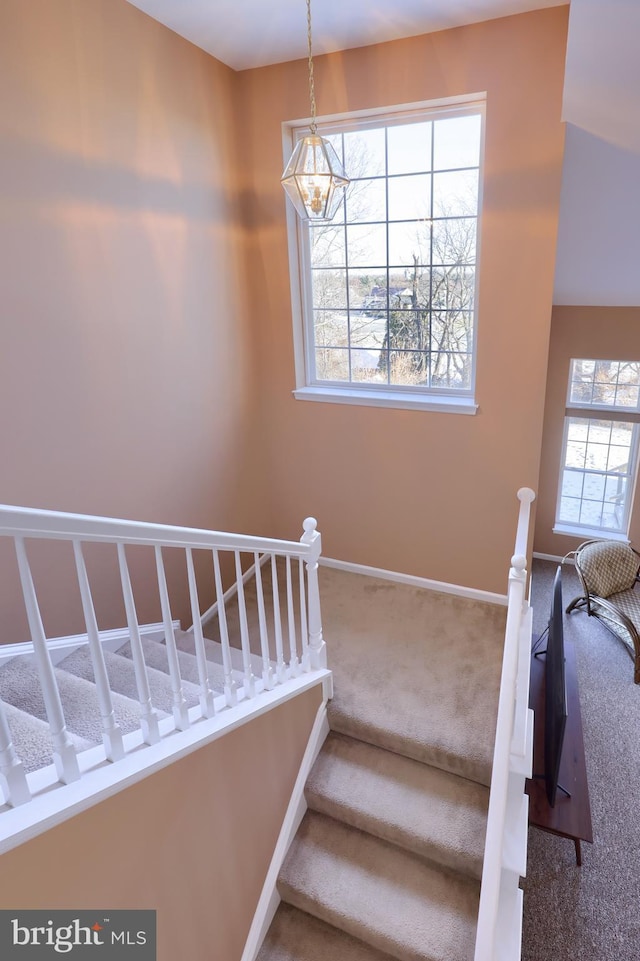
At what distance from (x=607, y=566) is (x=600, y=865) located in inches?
105

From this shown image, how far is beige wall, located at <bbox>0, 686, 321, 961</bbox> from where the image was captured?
1.52 meters

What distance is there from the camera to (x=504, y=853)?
226cm

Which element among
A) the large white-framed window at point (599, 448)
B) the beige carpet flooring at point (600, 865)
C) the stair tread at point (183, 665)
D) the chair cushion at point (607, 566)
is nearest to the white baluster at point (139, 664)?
the stair tread at point (183, 665)

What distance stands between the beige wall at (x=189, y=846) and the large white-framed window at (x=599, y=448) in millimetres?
4427

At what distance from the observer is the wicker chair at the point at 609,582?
5.06m

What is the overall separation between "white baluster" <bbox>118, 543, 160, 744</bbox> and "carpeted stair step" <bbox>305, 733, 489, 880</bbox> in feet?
5.04

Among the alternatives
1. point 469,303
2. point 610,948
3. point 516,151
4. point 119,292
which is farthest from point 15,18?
point 610,948

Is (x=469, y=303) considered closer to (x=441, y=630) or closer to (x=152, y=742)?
(x=441, y=630)

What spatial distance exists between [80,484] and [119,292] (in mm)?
966

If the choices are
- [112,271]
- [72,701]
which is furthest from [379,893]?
[112,271]

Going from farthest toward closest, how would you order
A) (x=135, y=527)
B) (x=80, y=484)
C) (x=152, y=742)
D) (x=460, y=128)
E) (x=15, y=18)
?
(x=460, y=128)
(x=80, y=484)
(x=15, y=18)
(x=152, y=742)
(x=135, y=527)

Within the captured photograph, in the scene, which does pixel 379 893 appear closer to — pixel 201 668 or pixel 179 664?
pixel 179 664

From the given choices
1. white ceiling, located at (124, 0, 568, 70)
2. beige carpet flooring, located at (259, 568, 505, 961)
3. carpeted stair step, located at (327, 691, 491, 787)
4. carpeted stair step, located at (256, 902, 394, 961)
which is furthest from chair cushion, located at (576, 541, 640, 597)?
white ceiling, located at (124, 0, 568, 70)

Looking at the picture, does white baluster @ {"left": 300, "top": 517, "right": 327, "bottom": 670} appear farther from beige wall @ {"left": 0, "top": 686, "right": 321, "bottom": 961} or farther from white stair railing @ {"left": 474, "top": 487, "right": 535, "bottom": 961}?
white stair railing @ {"left": 474, "top": 487, "right": 535, "bottom": 961}
